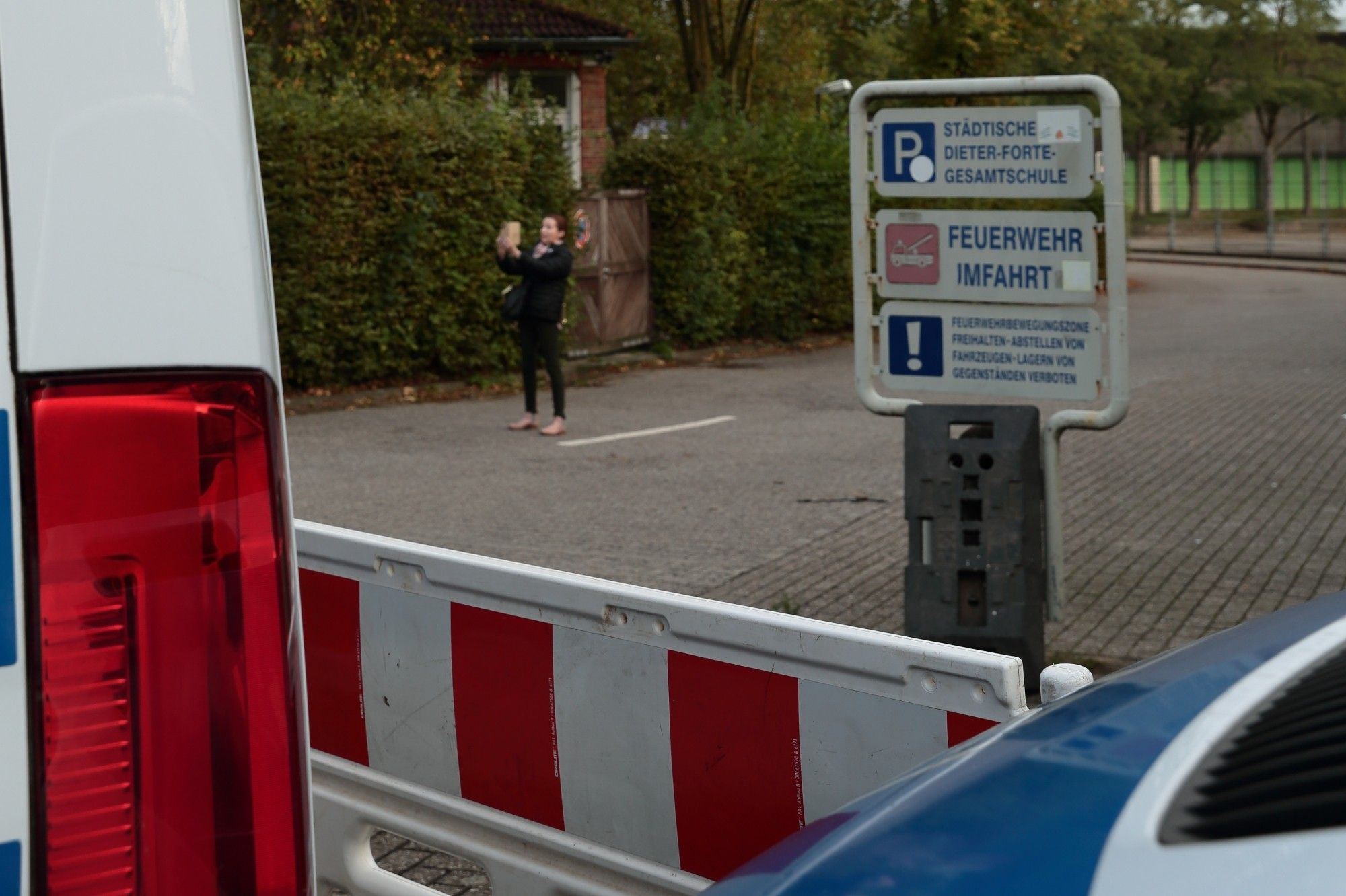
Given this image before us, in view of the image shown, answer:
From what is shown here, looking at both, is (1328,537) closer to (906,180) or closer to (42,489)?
(906,180)

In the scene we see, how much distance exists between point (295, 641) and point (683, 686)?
1.23 m

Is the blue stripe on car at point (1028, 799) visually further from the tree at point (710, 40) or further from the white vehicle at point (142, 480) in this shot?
the tree at point (710, 40)

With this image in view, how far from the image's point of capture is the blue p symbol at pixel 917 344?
6.14 m

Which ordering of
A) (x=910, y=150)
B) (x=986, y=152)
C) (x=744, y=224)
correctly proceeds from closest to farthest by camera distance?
(x=986, y=152)
(x=910, y=150)
(x=744, y=224)

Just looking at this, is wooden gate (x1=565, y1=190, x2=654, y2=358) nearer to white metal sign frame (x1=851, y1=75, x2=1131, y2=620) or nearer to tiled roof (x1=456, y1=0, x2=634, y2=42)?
tiled roof (x1=456, y1=0, x2=634, y2=42)

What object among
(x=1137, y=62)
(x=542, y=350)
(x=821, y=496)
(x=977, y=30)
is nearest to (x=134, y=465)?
(x=821, y=496)

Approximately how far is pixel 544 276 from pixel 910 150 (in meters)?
6.96

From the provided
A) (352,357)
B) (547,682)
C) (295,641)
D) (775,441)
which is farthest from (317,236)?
(295,641)

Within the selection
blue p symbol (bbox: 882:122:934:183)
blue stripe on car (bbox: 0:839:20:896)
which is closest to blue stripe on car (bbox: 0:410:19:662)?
blue stripe on car (bbox: 0:839:20:896)

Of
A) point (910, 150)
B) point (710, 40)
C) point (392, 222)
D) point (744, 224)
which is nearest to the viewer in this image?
point (910, 150)

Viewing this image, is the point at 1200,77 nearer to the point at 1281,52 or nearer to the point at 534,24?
the point at 1281,52

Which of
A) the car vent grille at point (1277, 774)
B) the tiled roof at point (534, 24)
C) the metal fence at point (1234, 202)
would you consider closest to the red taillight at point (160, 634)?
the car vent grille at point (1277, 774)

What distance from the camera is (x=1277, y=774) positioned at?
1584 mm

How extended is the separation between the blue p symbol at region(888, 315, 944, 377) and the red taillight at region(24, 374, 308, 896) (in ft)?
14.8
